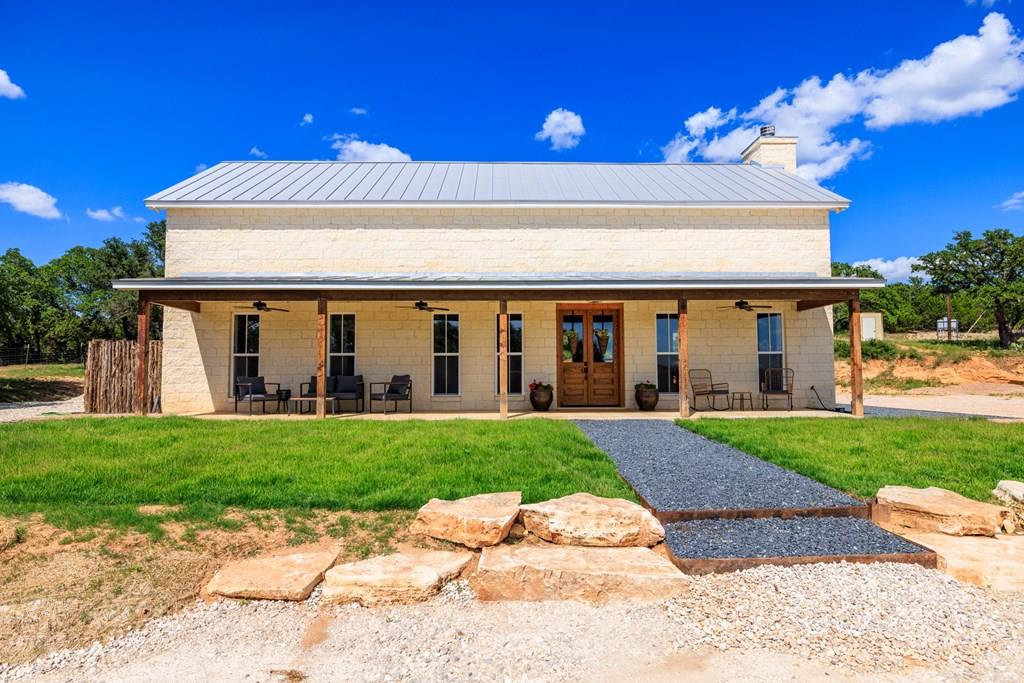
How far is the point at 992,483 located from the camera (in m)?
5.51

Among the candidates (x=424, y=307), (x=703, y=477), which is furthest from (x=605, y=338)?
(x=703, y=477)

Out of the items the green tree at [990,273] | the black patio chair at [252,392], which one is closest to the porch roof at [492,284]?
the black patio chair at [252,392]

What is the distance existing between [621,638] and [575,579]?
544 mm

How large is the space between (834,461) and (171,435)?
8.14 meters

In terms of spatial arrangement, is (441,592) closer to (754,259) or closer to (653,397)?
(653,397)

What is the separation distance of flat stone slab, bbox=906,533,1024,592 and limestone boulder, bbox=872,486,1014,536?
0.09 m

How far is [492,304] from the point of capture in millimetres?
11992

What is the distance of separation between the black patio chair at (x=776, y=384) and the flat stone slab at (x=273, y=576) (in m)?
10.3

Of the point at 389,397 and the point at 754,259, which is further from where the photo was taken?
the point at 754,259

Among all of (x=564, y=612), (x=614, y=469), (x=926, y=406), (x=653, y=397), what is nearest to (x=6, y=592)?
(x=564, y=612)

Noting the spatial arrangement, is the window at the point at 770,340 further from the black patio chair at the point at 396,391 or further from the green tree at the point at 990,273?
the green tree at the point at 990,273

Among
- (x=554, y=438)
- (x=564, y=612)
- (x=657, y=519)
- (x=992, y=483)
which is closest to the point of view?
(x=564, y=612)

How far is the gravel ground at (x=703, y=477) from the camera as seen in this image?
480 cm

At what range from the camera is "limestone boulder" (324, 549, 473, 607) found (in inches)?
141
